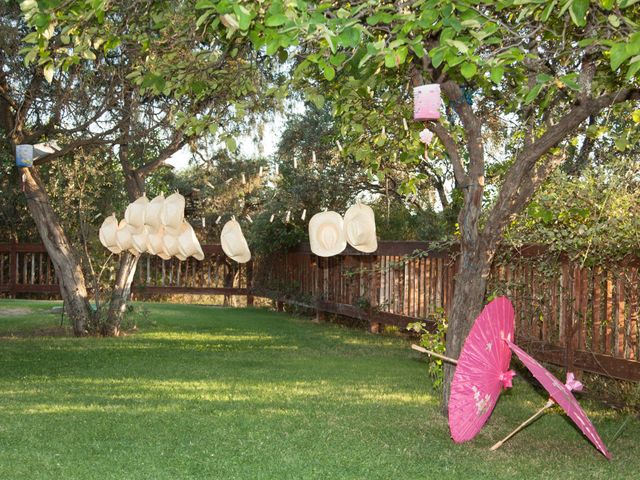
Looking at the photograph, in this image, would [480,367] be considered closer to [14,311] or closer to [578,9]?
[578,9]

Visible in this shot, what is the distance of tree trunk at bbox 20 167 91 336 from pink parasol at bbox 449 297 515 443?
7155 mm

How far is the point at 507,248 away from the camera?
7.26m

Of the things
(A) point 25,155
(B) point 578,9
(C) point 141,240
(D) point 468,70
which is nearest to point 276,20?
(D) point 468,70

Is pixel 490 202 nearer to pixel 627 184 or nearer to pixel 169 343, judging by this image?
pixel 627 184

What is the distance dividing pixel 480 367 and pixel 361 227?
5.18 feet

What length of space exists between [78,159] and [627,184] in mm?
7470

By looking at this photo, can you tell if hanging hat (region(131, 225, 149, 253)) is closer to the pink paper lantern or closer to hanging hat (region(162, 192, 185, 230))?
hanging hat (region(162, 192, 185, 230))

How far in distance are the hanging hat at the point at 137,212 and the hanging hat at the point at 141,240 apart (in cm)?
14

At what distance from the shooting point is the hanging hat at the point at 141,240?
6.79m

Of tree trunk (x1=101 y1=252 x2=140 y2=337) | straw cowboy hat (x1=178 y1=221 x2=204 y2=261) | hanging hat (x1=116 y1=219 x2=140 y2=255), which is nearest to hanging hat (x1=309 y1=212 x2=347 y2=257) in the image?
straw cowboy hat (x1=178 y1=221 x2=204 y2=261)

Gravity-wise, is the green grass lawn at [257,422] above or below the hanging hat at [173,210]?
below

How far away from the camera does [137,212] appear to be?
651 cm

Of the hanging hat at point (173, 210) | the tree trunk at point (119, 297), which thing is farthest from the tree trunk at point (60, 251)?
the hanging hat at point (173, 210)

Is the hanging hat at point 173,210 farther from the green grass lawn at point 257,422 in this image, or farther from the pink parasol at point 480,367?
the pink parasol at point 480,367
